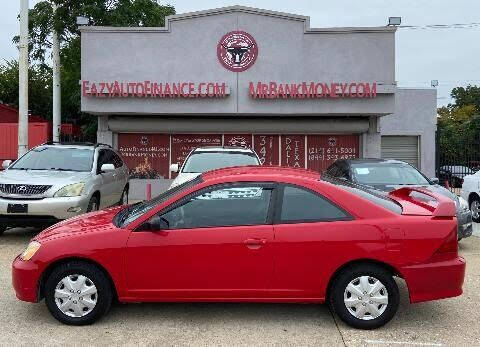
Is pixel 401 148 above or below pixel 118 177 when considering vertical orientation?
above

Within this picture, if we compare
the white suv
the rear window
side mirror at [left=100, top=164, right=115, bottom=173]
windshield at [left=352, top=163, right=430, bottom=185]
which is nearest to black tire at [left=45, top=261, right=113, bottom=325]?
the rear window

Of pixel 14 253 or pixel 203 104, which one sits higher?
pixel 203 104

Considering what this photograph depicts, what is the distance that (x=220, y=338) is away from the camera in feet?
14.9

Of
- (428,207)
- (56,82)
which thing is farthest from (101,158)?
(56,82)

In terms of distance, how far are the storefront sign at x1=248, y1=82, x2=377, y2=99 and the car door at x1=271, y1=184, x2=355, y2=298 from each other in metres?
10.5

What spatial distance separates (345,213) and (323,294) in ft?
2.48

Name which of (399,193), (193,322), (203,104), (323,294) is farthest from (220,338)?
(203,104)

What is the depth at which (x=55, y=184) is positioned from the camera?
8258 millimetres

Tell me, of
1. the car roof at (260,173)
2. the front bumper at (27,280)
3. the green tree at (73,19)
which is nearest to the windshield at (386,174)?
the car roof at (260,173)

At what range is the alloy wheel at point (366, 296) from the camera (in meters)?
4.66

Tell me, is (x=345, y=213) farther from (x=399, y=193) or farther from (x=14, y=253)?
(x=14, y=253)

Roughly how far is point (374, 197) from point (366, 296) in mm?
949

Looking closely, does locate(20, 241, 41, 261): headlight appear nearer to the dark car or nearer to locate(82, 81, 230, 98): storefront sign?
the dark car

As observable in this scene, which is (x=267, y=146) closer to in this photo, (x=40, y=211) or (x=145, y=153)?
(x=145, y=153)
